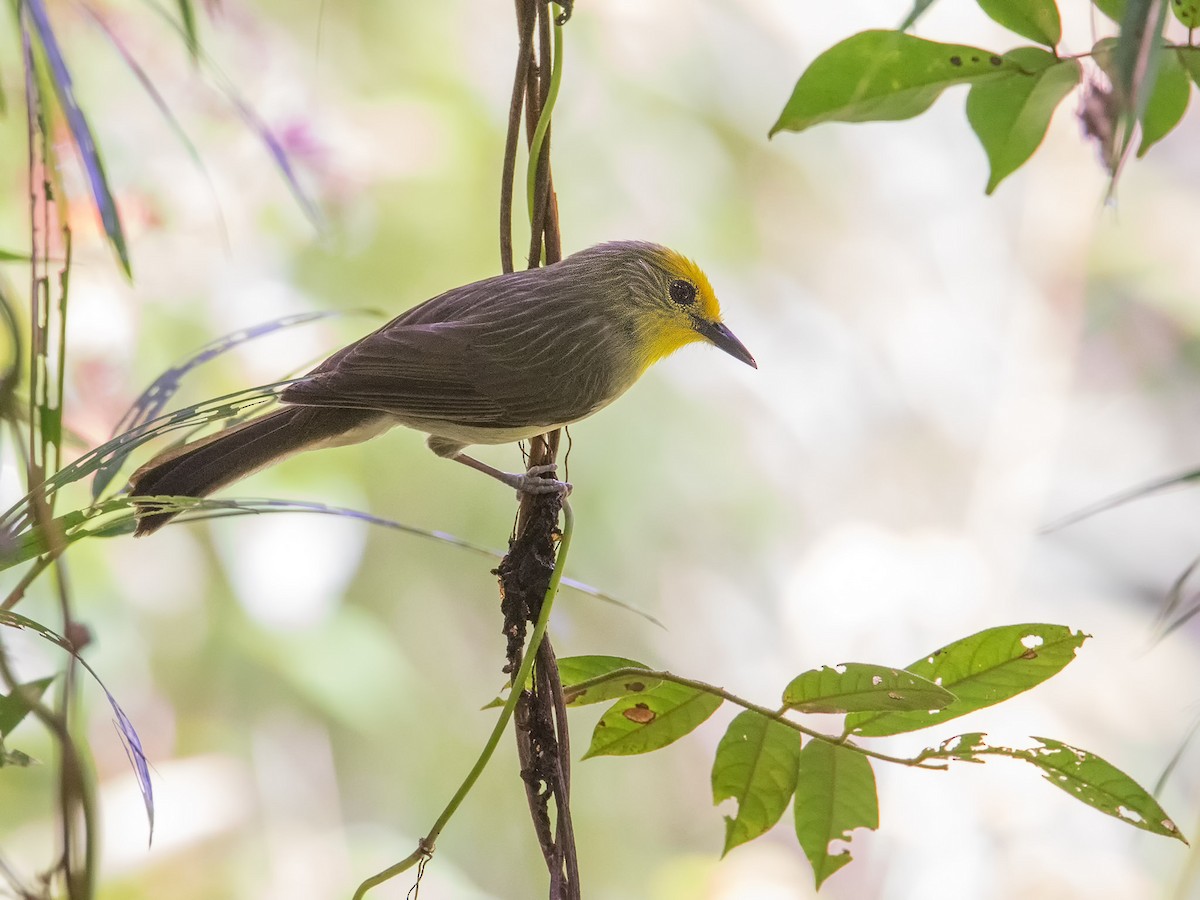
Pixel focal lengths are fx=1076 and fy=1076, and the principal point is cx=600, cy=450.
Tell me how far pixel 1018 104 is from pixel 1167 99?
165 millimetres

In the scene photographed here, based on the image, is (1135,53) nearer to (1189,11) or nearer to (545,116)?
(1189,11)

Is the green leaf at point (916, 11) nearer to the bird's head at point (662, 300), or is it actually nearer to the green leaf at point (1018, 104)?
the green leaf at point (1018, 104)

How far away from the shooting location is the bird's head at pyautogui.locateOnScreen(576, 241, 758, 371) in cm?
192

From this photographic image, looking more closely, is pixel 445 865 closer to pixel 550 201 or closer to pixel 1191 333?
pixel 550 201

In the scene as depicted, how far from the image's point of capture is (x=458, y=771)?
414 centimetres

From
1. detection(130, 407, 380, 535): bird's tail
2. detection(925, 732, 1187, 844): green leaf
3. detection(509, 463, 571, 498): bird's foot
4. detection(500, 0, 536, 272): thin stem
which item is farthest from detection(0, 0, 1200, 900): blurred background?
detection(925, 732, 1187, 844): green leaf

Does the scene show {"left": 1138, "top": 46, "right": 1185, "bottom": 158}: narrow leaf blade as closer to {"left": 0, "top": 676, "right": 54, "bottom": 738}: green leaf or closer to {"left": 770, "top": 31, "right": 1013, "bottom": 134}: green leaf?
{"left": 770, "top": 31, "right": 1013, "bottom": 134}: green leaf

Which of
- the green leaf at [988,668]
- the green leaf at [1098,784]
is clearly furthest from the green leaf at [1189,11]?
the green leaf at [1098,784]

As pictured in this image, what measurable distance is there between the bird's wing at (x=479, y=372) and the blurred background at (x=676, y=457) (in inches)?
64.5

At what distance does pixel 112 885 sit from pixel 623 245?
2.63 m

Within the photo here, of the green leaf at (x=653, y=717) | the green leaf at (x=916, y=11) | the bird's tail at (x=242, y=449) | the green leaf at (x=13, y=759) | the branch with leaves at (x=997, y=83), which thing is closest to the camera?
the green leaf at (x=916, y=11)

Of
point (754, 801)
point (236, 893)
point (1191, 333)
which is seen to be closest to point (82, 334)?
point (236, 893)

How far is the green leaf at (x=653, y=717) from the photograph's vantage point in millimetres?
1235

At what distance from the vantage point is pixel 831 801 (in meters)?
1.20
